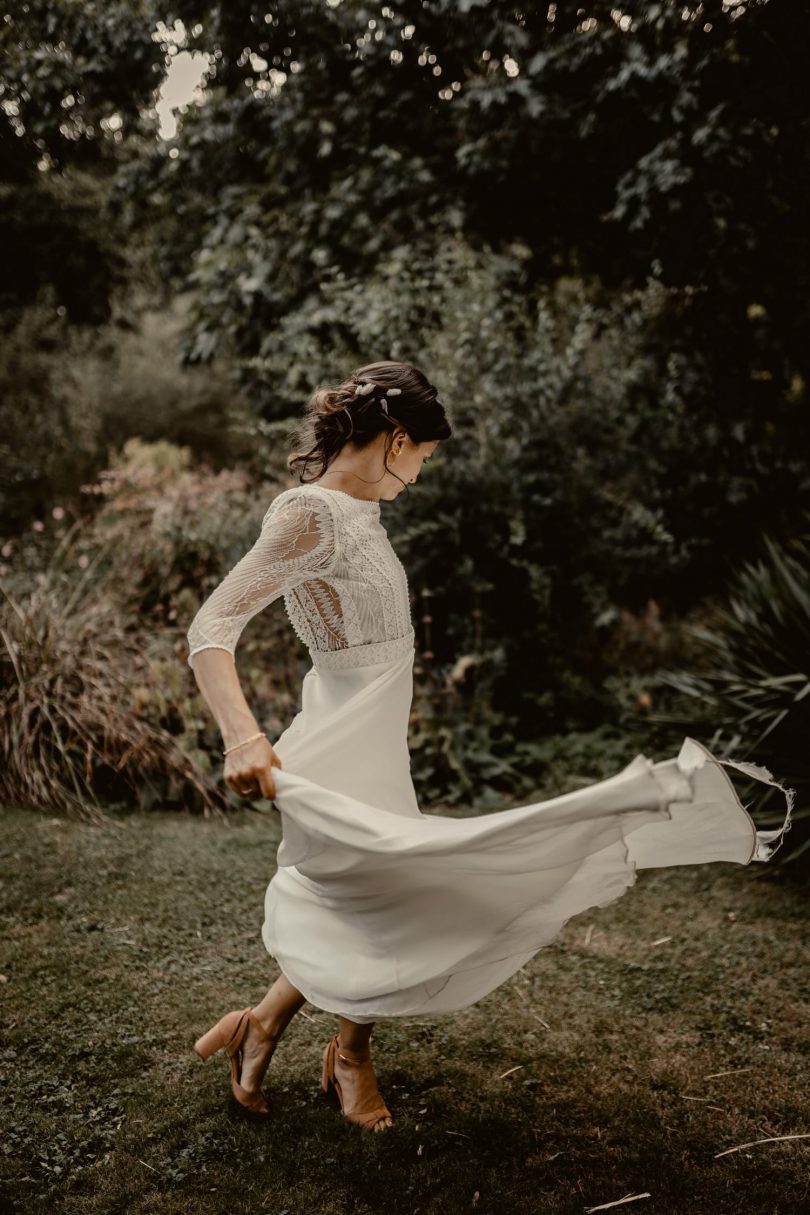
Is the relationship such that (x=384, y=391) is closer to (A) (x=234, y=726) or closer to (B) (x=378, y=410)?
(B) (x=378, y=410)

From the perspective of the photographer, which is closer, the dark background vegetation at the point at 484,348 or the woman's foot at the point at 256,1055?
the woman's foot at the point at 256,1055

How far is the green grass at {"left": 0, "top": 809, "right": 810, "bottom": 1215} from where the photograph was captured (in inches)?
94.0

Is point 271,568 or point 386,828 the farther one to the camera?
point 271,568

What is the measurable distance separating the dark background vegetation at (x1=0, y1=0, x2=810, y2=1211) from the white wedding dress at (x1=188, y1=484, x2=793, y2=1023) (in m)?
3.13

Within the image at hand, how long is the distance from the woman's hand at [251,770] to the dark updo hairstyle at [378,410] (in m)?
0.89

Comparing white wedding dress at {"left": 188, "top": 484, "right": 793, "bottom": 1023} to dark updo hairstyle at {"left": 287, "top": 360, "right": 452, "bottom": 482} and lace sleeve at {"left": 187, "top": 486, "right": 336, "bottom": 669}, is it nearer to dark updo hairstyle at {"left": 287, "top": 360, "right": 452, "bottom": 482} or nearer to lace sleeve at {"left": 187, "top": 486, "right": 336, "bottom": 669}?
lace sleeve at {"left": 187, "top": 486, "right": 336, "bottom": 669}

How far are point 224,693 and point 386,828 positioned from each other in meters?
0.49

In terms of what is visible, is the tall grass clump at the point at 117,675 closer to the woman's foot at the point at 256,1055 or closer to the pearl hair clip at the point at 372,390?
the woman's foot at the point at 256,1055

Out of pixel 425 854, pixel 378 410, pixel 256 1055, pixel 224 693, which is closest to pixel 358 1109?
pixel 256 1055

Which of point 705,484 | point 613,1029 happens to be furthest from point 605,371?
point 613,1029

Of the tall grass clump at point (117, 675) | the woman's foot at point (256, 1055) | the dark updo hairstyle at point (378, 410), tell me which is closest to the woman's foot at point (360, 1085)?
the woman's foot at point (256, 1055)

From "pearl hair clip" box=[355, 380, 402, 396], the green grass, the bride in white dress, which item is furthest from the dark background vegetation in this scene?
"pearl hair clip" box=[355, 380, 402, 396]

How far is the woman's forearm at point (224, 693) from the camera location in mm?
2148

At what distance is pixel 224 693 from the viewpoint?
217 cm
